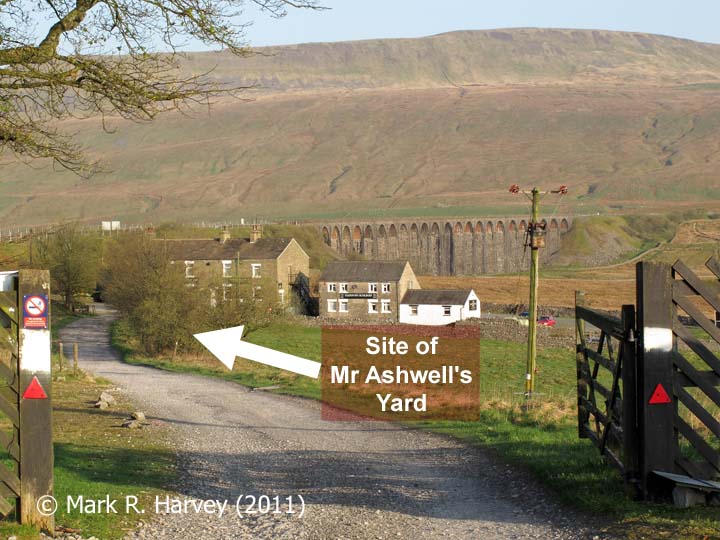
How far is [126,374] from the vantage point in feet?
108

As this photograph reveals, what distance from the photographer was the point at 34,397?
8.75 metres

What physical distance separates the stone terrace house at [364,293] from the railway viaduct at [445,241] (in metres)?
72.3

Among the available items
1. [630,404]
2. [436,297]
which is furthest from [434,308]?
[630,404]

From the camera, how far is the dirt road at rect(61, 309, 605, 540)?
9.39 m

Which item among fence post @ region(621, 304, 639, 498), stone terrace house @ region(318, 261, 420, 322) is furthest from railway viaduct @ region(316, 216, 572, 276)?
fence post @ region(621, 304, 639, 498)

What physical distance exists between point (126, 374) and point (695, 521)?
88.3 ft

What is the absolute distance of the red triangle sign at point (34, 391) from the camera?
28.7 feet

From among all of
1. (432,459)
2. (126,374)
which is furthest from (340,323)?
(432,459)

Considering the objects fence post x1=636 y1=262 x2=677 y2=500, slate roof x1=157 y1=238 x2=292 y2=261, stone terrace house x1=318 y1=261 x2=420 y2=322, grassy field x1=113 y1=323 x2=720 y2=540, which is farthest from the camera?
stone terrace house x1=318 y1=261 x2=420 y2=322

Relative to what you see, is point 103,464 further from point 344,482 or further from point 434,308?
point 434,308

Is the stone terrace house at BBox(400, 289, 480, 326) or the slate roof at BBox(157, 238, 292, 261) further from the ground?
the slate roof at BBox(157, 238, 292, 261)

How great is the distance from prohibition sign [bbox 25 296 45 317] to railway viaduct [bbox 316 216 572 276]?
142217 millimetres

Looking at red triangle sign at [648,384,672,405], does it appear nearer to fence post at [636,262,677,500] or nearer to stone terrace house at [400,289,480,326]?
fence post at [636,262,677,500]

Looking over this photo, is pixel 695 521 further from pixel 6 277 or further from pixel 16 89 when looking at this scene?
pixel 16 89
